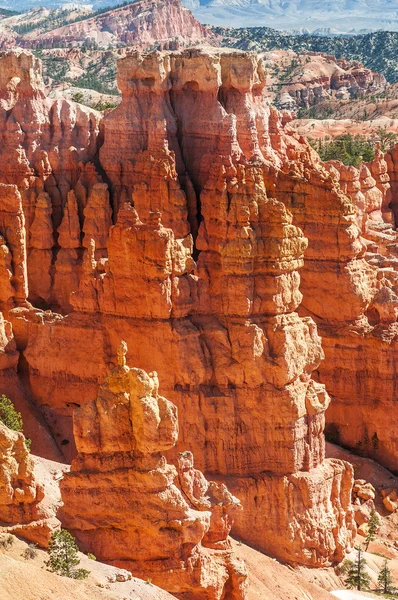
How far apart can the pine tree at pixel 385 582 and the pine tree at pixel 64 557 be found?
45.1 feet

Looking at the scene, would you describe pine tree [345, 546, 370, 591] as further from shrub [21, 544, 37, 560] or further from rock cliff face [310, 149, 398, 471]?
shrub [21, 544, 37, 560]

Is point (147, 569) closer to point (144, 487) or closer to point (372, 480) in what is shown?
point (144, 487)

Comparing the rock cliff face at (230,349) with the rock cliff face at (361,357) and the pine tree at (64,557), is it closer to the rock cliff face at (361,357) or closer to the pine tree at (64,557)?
the rock cliff face at (361,357)

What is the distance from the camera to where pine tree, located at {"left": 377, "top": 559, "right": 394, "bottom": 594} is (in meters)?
44.1

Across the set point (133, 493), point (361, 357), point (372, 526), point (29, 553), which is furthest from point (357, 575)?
point (29, 553)

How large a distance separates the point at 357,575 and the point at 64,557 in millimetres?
13888

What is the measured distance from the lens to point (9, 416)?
4372 centimetres

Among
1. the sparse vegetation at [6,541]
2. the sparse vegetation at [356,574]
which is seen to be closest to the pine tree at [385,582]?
the sparse vegetation at [356,574]

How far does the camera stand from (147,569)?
3531 centimetres

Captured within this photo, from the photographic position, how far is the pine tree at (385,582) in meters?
44.1

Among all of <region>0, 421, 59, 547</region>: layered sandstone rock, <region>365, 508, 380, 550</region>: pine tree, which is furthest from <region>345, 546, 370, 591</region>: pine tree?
<region>0, 421, 59, 547</region>: layered sandstone rock

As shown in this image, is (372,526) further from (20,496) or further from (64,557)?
(64,557)

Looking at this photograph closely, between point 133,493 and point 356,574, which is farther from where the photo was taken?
point 356,574

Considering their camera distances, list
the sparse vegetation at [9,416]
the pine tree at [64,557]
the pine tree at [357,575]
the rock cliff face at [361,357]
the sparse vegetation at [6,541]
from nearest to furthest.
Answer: the pine tree at [64,557] < the sparse vegetation at [6,541] < the sparse vegetation at [9,416] < the pine tree at [357,575] < the rock cliff face at [361,357]
